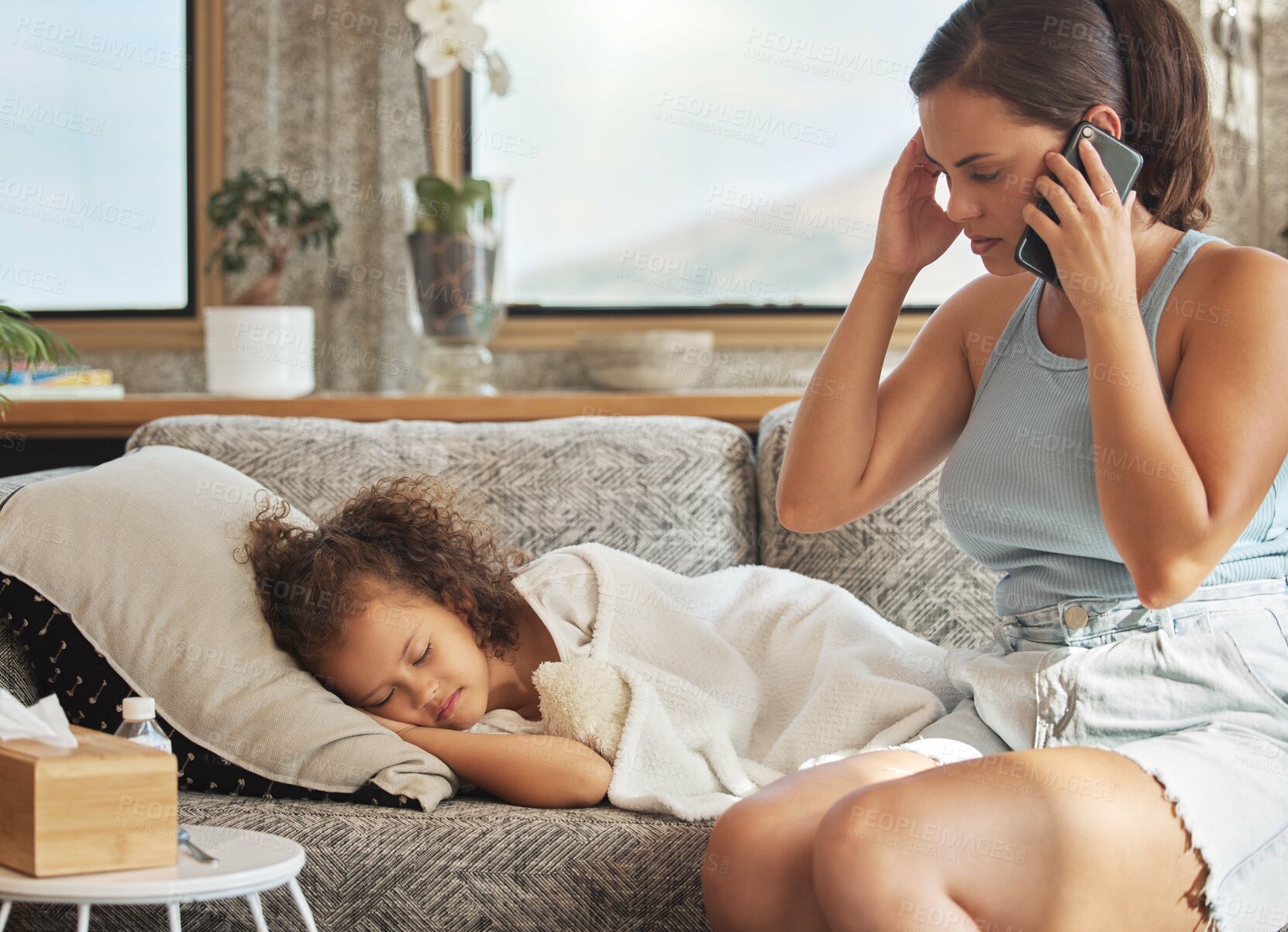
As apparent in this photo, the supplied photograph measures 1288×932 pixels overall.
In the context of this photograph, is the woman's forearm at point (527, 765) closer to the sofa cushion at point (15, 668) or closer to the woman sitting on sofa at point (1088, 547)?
the woman sitting on sofa at point (1088, 547)

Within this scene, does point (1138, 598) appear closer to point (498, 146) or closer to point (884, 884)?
point (884, 884)

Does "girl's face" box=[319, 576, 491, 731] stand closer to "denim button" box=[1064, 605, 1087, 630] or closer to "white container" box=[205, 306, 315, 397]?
"denim button" box=[1064, 605, 1087, 630]

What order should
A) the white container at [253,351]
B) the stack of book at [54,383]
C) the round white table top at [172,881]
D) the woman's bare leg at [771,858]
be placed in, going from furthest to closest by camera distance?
the white container at [253,351] < the stack of book at [54,383] < the woman's bare leg at [771,858] < the round white table top at [172,881]

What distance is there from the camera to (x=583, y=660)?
4.99 feet

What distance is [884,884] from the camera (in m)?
0.98

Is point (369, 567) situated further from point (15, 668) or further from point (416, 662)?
point (15, 668)

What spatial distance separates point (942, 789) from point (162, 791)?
682 mm

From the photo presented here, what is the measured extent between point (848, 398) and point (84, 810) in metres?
0.92

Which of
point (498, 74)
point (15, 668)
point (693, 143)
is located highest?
point (498, 74)

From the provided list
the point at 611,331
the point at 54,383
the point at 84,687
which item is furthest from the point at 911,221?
the point at 54,383

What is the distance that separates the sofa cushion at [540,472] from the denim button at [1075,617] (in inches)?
29.9

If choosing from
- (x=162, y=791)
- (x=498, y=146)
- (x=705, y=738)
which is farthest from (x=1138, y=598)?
(x=498, y=146)

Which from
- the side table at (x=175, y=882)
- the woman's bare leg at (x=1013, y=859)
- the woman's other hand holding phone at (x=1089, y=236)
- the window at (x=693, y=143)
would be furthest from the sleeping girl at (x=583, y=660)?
the window at (x=693, y=143)

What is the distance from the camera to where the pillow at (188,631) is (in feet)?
4.60
